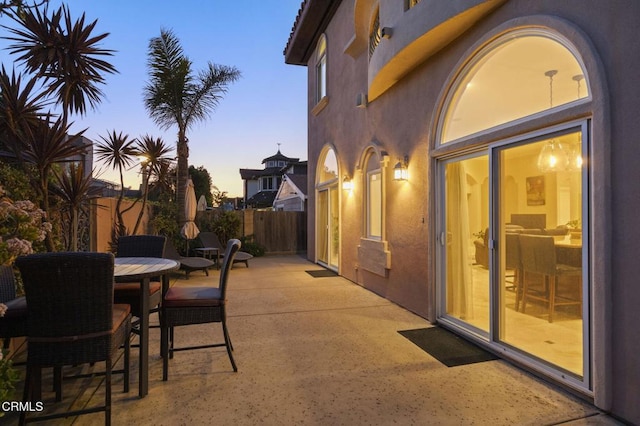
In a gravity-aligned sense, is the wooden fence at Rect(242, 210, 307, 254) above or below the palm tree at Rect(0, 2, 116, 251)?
below

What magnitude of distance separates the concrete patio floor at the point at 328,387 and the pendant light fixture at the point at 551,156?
1983 millimetres

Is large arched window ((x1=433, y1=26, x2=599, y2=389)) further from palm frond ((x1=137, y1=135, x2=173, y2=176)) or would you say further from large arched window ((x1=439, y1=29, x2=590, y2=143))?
palm frond ((x1=137, y1=135, x2=173, y2=176))

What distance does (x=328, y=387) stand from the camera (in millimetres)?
3139

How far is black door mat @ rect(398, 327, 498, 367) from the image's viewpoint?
377cm


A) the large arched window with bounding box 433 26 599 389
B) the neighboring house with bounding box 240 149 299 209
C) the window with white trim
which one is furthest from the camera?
the neighboring house with bounding box 240 149 299 209

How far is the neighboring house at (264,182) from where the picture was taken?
3064 centimetres

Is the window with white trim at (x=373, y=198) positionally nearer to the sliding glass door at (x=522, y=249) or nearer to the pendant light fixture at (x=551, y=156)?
the sliding glass door at (x=522, y=249)

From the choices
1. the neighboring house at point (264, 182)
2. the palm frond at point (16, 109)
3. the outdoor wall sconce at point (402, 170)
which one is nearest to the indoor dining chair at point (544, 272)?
the outdoor wall sconce at point (402, 170)

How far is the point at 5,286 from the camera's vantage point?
3078 mm

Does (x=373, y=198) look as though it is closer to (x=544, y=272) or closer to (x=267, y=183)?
(x=544, y=272)

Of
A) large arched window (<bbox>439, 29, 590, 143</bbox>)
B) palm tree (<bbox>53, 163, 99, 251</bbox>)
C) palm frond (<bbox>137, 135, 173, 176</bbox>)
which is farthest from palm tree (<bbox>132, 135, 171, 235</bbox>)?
large arched window (<bbox>439, 29, 590, 143</bbox>)

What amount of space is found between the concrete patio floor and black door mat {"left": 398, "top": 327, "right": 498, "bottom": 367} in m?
0.11

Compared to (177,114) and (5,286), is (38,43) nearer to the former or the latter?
(5,286)

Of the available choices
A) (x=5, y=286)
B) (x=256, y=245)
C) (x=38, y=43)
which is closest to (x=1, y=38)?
(x=38, y=43)
